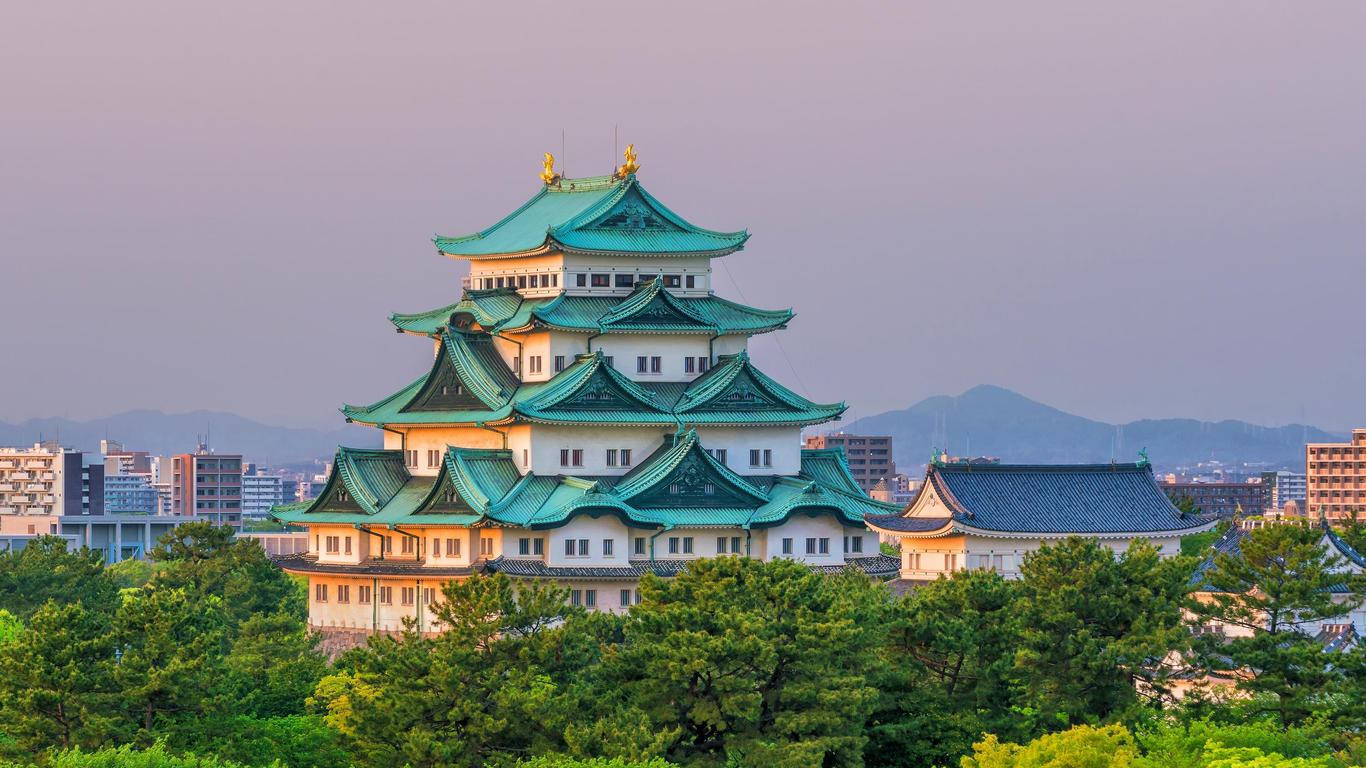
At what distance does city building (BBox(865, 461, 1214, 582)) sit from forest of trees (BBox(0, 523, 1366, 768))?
3218 cm

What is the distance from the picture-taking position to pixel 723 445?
94.1 meters

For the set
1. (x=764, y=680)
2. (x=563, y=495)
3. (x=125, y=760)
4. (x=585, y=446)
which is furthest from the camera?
(x=585, y=446)

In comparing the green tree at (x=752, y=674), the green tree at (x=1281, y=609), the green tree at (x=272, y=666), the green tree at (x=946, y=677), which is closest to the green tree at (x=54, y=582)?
the green tree at (x=272, y=666)

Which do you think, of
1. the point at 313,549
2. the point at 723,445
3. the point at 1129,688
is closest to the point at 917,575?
the point at 723,445

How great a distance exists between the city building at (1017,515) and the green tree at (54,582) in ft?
107

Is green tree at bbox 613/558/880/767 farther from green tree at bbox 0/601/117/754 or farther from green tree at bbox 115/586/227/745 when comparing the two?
green tree at bbox 0/601/117/754

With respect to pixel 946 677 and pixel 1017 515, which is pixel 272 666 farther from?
pixel 1017 515

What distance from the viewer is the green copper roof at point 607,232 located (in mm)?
94625

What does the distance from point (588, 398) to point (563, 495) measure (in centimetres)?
381

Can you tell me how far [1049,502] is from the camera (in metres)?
110

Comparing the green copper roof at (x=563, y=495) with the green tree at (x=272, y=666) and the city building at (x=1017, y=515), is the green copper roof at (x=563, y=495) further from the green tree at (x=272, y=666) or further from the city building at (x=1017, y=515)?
the city building at (x=1017, y=515)

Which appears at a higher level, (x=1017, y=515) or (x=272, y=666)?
(x=1017, y=515)

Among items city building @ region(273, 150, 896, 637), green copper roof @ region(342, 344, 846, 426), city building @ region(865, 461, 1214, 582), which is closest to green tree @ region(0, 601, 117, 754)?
city building @ region(273, 150, 896, 637)

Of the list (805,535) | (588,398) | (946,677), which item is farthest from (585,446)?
(946,677)
